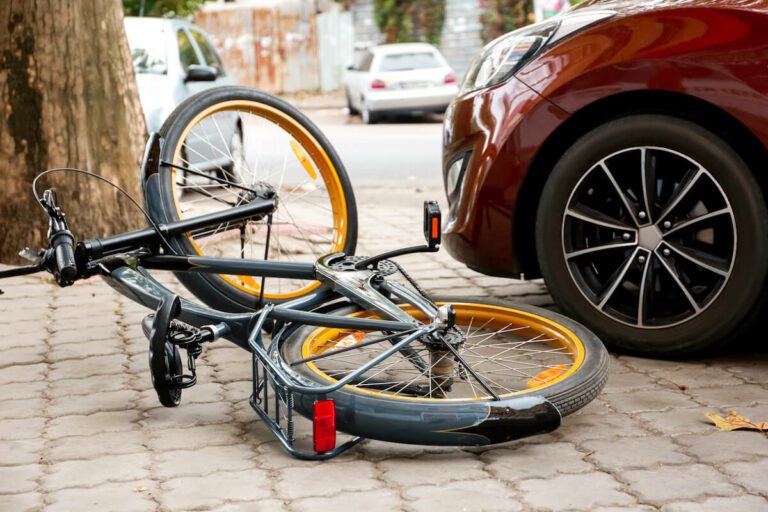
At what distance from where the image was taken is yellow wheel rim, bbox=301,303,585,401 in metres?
3.31

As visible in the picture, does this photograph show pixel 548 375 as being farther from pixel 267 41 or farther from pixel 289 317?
pixel 267 41

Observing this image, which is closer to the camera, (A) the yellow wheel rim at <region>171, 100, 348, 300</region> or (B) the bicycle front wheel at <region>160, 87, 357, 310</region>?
(B) the bicycle front wheel at <region>160, 87, 357, 310</region>

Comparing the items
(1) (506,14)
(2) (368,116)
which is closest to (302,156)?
(2) (368,116)

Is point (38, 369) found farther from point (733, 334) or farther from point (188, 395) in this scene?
point (733, 334)

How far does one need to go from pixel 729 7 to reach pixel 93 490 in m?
2.69

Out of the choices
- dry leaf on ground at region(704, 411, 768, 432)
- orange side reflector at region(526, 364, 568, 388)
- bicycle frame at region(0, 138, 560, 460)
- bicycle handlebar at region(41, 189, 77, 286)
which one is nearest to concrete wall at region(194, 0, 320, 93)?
bicycle frame at region(0, 138, 560, 460)

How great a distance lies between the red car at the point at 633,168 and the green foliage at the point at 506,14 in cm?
2319

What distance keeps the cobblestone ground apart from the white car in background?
14671 millimetres

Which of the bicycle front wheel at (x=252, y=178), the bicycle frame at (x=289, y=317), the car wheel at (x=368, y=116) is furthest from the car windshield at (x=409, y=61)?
the bicycle frame at (x=289, y=317)

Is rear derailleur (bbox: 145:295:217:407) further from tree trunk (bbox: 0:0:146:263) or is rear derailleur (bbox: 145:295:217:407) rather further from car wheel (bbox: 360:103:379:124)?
car wheel (bbox: 360:103:379:124)

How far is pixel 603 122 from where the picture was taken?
12.5 ft

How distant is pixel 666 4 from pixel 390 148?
402 inches

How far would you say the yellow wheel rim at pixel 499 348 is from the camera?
3309mm

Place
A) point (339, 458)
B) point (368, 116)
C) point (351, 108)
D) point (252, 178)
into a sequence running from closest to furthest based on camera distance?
1. point (339, 458)
2. point (252, 178)
3. point (368, 116)
4. point (351, 108)
